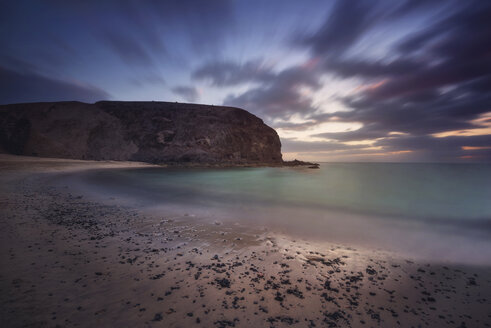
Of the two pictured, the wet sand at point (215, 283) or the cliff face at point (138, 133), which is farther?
the cliff face at point (138, 133)

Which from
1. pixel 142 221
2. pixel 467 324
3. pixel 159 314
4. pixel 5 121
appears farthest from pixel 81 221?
pixel 5 121

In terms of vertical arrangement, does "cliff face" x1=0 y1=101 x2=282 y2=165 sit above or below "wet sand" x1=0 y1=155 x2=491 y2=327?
above

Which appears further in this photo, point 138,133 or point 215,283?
point 138,133

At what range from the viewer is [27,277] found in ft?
9.64

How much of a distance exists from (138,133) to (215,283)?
55490mm

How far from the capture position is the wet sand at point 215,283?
2.41 metres

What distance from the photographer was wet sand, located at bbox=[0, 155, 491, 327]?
2410 mm

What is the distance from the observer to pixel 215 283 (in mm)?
3139

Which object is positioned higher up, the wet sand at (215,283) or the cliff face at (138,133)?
the cliff face at (138,133)

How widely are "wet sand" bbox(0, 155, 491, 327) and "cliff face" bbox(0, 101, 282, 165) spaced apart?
148ft

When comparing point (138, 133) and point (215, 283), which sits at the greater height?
point (138, 133)

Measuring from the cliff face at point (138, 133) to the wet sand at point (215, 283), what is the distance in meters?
45.2

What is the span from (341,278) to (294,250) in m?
1.28

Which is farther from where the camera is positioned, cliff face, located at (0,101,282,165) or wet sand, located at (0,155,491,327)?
cliff face, located at (0,101,282,165)
